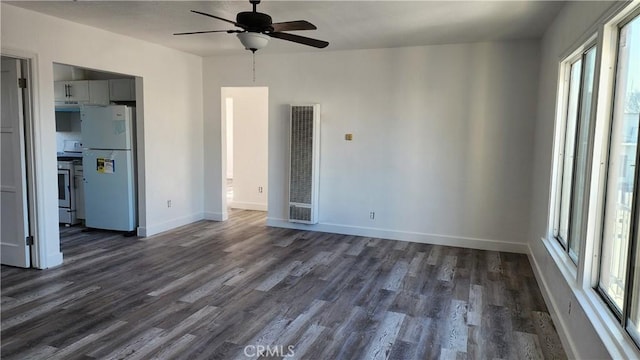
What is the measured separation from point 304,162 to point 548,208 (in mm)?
3222

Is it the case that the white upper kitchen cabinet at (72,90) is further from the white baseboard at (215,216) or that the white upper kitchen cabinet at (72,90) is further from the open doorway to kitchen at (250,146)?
the white baseboard at (215,216)

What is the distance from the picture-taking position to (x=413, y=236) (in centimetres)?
564

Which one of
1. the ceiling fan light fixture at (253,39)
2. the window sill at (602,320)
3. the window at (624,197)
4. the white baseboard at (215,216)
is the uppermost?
the ceiling fan light fixture at (253,39)

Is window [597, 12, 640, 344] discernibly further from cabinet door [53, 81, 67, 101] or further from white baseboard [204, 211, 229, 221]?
cabinet door [53, 81, 67, 101]

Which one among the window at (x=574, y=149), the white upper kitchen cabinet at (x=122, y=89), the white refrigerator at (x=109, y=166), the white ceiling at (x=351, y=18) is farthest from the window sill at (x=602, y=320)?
the white upper kitchen cabinet at (x=122, y=89)

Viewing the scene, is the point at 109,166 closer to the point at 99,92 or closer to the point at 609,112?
the point at 99,92

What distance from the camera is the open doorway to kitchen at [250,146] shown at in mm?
7426

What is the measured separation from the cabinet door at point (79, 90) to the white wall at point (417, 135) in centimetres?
198

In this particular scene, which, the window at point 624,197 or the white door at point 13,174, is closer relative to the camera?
the window at point 624,197

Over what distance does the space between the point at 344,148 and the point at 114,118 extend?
318 centimetres

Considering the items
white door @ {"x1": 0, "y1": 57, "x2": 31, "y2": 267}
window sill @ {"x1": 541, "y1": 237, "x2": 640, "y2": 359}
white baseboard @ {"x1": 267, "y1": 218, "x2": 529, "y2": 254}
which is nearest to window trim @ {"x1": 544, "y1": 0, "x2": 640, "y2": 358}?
window sill @ {"x1": 541, "y1": 237, "x2": 640, "y2": 359}

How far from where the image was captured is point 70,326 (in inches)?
120

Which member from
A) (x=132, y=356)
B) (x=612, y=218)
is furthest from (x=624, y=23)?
(x=132, y=356)

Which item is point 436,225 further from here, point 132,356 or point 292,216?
point 132,356
